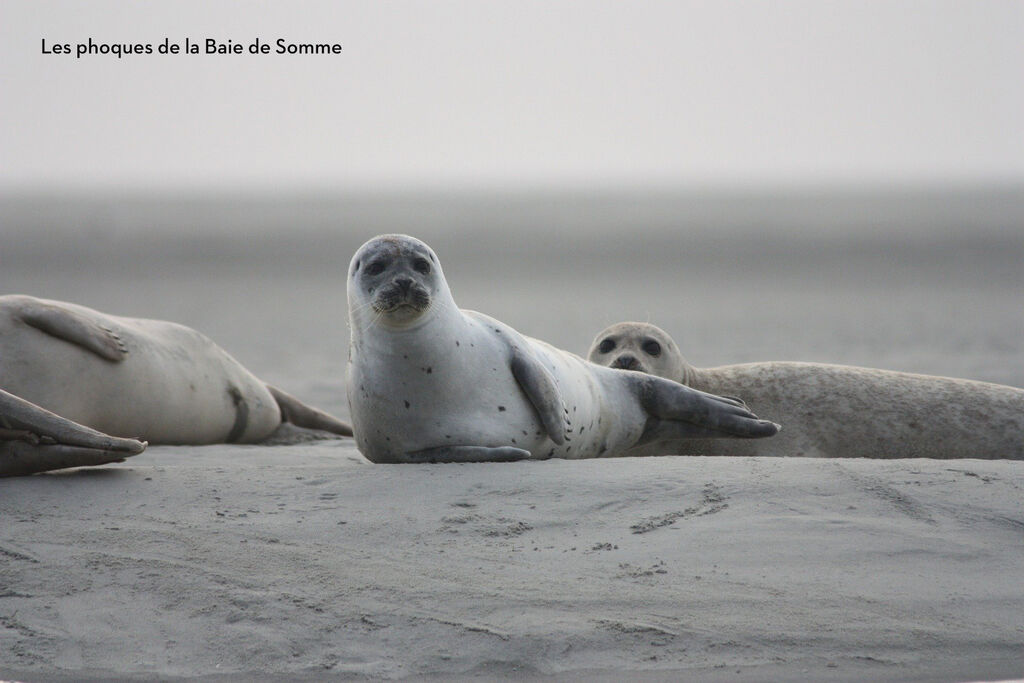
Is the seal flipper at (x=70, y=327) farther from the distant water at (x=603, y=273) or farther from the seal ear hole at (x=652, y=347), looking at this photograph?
the distant water at (x=603, y=273)

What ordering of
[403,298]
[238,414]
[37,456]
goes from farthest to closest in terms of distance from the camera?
[238,414], [403,298], [37,456]

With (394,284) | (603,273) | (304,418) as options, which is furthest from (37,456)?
(603,273)

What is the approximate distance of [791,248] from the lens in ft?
89.4

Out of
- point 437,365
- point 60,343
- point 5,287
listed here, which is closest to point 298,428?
point 60,343

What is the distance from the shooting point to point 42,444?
165 inches

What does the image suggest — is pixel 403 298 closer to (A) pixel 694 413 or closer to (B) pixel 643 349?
(A) pixel 694 413

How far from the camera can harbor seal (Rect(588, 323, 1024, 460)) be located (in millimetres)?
5473

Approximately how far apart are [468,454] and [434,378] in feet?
0.90

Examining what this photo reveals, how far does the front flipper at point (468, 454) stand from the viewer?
450 centimetres

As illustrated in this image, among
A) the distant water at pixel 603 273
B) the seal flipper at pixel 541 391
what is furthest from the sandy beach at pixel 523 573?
the distant water at pixel 603 273

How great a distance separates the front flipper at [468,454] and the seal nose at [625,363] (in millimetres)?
1266

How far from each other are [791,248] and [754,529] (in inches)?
955

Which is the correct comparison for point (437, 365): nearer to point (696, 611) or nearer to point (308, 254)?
point (696, 611)

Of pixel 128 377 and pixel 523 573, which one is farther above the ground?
pixel 128 377
